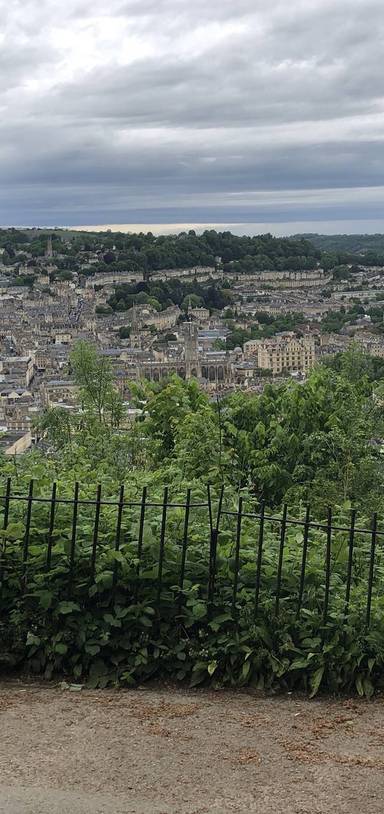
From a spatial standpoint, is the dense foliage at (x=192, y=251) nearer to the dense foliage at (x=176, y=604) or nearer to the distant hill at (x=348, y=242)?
the distant hill at (x=348, y=242)

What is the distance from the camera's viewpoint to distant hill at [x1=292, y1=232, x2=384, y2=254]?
159625 millimetres

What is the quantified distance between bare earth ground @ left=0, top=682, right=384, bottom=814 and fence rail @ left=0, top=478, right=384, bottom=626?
1.25 feet

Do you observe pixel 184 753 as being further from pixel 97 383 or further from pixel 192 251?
pixel 192 251

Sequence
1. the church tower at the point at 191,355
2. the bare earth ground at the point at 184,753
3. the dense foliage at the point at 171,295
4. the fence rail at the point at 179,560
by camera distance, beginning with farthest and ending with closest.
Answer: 1. the dense foliage at the point at 171,295
2. the church tower at the point at 191,355
3. the fence rail at the point at 179,560
4. the bare earth ground at the point at 184,753

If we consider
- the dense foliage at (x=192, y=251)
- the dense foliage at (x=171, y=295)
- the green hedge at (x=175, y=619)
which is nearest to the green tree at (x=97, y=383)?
the green hedge at (x=175, y=619)

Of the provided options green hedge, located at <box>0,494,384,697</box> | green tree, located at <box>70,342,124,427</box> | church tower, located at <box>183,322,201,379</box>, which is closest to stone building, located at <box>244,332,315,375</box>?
church tower, located at <box>183,322,201,379</box>

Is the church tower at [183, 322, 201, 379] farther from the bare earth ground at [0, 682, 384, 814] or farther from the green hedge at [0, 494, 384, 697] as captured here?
the bare earth ground at [0, 682, 384, 814]

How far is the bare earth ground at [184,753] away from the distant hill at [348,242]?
15325 centimetres

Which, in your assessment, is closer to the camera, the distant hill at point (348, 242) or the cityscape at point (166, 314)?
the cityscape at point (166, 314)

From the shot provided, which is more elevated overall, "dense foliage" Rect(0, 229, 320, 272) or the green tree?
"dense foliage" Rect(0, 229, 320, 272)

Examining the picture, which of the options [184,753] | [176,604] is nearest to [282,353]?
[176,604]

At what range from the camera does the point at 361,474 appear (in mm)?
7492

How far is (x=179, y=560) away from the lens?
13.0ft

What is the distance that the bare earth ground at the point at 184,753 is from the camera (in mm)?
3008
